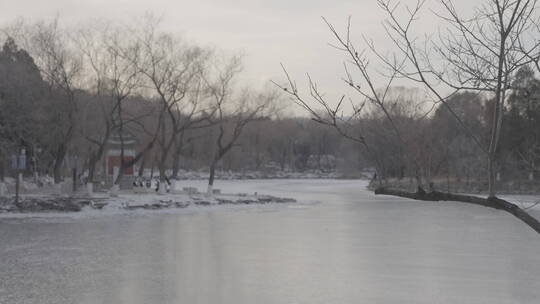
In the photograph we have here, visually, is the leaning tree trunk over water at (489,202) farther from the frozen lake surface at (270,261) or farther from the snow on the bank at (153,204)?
the snow on the bank at (153,204)

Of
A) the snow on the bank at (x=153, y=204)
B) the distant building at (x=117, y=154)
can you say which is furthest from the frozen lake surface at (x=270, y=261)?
the distant building at (x=117, y=154)

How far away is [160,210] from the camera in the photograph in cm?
2773

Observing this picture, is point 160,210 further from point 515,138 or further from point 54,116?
point 515,138

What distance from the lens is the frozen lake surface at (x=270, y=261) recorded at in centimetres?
938

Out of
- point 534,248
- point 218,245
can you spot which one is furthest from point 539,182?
point 218,245

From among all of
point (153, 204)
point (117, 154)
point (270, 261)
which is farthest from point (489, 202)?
point (117, 154)

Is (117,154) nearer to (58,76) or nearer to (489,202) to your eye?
(58,76)

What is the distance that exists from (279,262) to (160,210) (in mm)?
16042

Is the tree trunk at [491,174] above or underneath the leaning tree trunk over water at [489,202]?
above

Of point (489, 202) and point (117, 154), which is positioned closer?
point (489, 202)

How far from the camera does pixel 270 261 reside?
1260cm

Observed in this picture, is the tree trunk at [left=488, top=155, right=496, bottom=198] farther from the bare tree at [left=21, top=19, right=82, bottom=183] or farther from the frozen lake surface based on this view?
the bare tree at [left=21, top=19, right=82, bottom=183]

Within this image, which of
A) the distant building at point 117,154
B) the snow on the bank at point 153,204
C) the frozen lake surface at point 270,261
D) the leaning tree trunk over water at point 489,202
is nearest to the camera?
the leaning tree trunk over water at point 489,202

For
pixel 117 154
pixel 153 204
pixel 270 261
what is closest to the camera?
pixel 270 261
